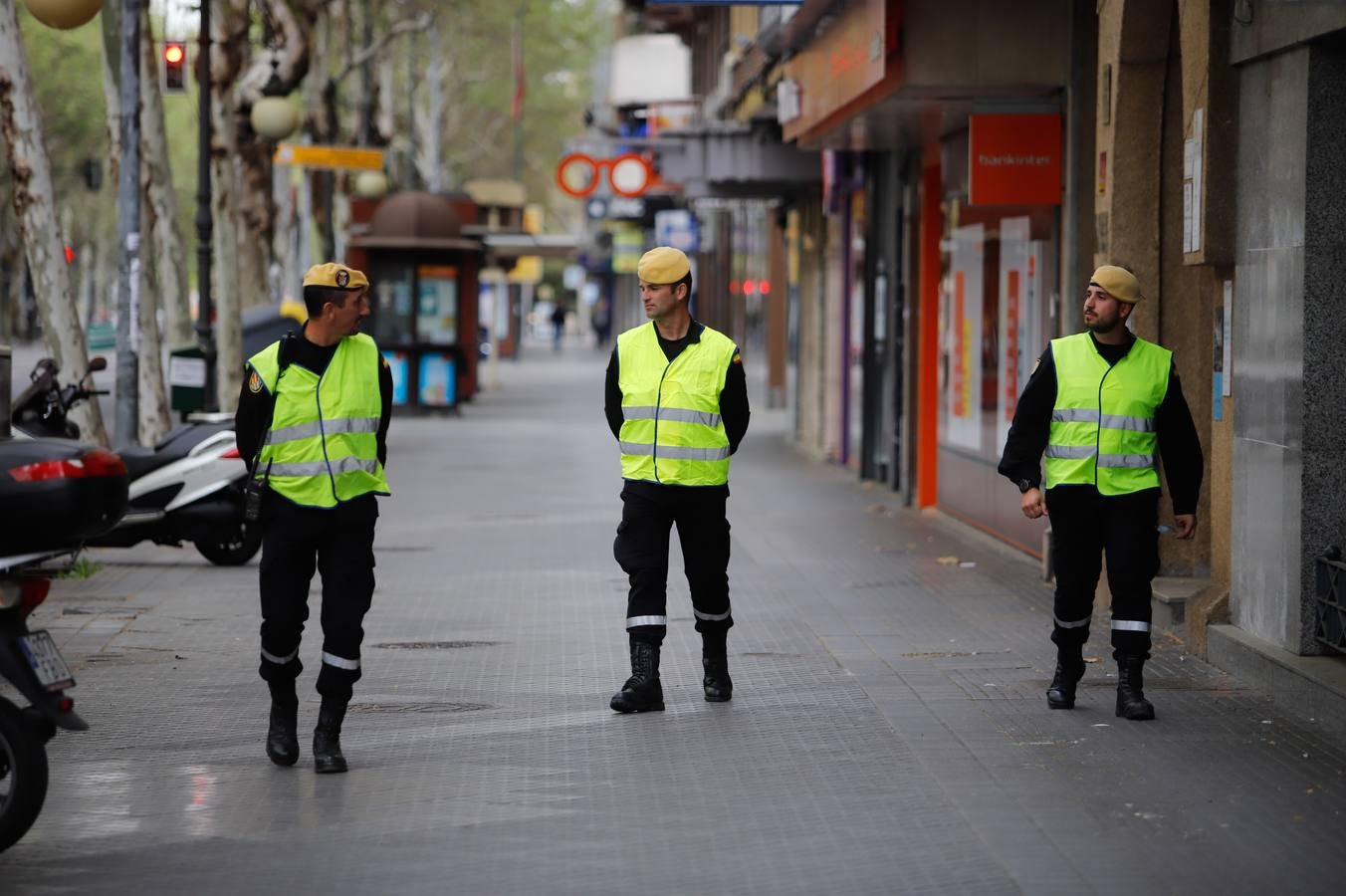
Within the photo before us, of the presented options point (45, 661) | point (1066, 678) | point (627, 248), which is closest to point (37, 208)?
point (1066, 678)

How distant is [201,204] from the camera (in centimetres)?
2052

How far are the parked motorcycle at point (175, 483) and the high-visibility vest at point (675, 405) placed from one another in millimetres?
5775

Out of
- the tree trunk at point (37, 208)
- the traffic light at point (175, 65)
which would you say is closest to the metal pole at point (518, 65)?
the traffic light at point (175, 65)

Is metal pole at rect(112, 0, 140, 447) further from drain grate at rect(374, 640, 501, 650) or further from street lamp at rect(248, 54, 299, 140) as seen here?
street lamp at rect(248, 54, 299, 140)

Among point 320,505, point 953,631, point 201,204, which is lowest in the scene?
point 953,631

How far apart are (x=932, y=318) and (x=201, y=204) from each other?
648cm

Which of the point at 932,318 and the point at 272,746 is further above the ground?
the point at 932,318

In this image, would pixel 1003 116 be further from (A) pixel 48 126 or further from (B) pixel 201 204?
(A) pixel 48 126

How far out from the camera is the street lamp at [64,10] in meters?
14.6

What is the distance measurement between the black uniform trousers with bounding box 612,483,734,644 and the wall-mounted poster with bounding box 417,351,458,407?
26.8 m

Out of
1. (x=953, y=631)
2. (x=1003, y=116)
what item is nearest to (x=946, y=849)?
(x=953, y=631)

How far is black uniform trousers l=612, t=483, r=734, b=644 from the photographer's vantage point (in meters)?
8.99

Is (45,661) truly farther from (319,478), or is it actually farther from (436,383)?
(436,383)

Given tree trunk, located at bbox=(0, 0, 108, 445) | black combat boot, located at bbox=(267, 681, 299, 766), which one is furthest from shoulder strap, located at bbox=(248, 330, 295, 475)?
tree trunk, located at bbox=(0, 0, 108, 445)
